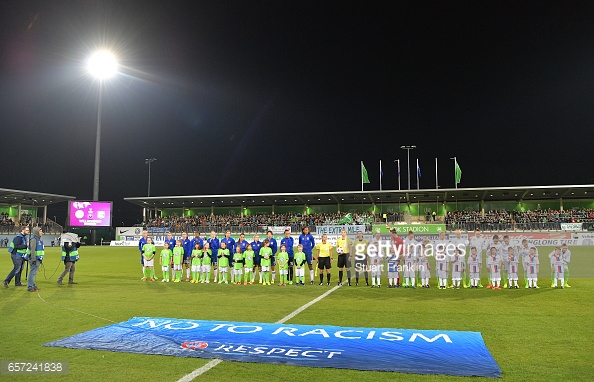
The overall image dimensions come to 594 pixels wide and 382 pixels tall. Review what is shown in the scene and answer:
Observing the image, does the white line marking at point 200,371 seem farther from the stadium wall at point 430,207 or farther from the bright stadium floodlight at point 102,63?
the stadium wall at point 430,207

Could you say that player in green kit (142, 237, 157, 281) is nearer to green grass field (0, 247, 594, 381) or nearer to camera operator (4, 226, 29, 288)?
green grass field (0, 247, 594, 381)

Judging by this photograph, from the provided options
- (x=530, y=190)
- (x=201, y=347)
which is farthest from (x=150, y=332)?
(x=530, y=190)

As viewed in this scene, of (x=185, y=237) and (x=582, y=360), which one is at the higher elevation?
(x=185, y=237)

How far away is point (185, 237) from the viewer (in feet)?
53.9

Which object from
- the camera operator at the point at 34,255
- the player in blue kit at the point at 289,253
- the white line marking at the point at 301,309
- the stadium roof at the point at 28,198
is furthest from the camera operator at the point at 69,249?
the stadium roof at the point at 28,198

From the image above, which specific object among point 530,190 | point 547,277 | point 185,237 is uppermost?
point 530,190

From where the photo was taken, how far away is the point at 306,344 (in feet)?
20.7

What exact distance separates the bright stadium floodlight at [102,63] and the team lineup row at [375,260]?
20.9m

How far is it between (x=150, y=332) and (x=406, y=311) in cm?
531

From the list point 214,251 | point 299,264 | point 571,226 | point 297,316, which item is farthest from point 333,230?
point 297,316

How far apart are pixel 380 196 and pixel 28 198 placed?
42.3 metres

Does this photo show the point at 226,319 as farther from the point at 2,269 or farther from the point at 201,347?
the point at 2,269

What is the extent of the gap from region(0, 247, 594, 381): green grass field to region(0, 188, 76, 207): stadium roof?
38.9 meters

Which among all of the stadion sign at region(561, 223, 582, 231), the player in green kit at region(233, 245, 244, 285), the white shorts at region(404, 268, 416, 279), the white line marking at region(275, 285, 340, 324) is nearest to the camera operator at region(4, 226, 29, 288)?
the player in green kit at region(233, 245, 244, 285)
